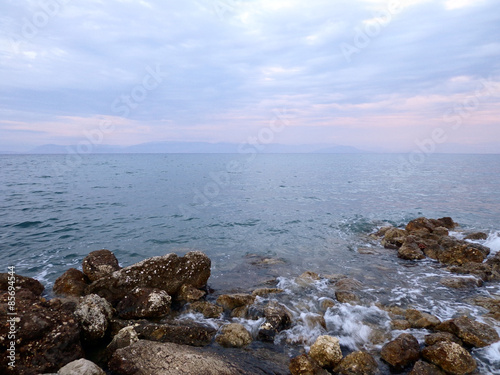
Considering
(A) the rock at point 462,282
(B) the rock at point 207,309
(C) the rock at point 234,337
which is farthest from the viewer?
(A) the rock at point 462,282

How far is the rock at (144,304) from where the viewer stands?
9.88 m

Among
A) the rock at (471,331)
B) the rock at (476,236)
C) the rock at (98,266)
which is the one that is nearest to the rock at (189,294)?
the rock at (98,266)

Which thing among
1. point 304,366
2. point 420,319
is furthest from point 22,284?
point 420,319

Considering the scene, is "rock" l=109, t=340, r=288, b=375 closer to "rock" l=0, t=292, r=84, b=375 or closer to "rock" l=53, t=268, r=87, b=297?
"rock" l=0, t=292, r=84, b=375

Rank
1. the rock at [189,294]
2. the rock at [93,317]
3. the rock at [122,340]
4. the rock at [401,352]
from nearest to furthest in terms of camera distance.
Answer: the rock at [401,352] → the rock at [122,340] → the rock at [93,317] → the rock at [189,294]

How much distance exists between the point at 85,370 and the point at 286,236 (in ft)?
56.8

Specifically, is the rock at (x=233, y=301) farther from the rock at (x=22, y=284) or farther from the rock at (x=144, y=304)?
the rock at (x=22, y=284)

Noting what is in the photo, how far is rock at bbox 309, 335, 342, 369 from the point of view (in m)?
7.59

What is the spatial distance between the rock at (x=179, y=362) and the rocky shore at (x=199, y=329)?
3cm

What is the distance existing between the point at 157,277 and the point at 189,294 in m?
1.45

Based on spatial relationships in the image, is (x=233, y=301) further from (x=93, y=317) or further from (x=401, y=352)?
(x=401, y=352)

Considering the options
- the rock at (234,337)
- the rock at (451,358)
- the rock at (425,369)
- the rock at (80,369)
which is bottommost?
the rock at (234,337)

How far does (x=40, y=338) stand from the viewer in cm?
704

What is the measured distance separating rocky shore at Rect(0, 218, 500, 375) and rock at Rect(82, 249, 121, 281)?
48 millimetres
